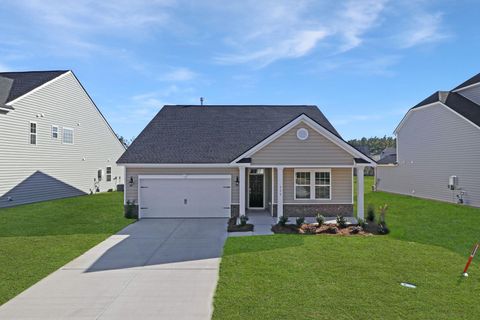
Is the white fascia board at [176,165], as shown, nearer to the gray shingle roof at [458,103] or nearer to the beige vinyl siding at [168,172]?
the beige vinyl siding at [168,172]

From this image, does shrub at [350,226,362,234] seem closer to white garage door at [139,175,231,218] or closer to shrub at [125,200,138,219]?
white garage door at [139,175,231,218]

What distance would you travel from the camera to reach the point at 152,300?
6.12 m

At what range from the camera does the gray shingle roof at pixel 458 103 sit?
1983 cm

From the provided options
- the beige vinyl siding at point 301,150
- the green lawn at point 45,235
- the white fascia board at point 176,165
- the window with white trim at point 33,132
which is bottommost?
the green lawn at point 45,235

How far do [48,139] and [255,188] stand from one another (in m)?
13.8

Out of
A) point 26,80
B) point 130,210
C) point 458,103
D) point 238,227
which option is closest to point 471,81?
point 458,103

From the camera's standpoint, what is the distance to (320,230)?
1212cm

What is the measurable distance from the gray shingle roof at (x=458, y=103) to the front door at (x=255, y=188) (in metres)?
12.7

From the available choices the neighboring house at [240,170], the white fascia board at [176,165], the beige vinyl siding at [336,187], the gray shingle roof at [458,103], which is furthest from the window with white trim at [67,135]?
the gray shingle roof at [458,103]

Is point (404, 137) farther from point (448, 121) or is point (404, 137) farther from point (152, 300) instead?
point (152, 300)

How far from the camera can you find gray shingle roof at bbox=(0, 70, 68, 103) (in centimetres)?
1932

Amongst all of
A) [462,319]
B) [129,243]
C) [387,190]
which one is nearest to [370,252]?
[462,319]

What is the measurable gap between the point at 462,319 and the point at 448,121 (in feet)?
62.3

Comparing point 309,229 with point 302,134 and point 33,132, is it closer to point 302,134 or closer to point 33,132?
point 302,134
